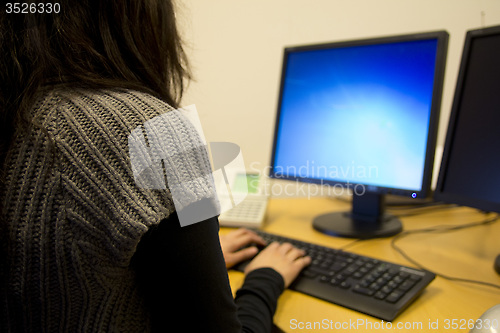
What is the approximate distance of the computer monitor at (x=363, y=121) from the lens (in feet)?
3.02

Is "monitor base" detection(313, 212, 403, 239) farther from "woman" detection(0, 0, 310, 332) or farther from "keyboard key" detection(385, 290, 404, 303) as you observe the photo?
"woman" detection(0, 0, 310, 332)

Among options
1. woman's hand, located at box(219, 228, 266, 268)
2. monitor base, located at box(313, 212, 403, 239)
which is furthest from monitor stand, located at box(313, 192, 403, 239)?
woman's hand, located at box(219, 228, 266, 268)

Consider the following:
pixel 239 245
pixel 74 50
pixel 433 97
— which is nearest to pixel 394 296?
pixel 239 245

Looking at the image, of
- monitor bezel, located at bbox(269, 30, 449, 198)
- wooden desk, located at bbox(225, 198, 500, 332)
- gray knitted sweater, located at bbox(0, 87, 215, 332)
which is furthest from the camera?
monitor bezel, located at bbox(269, 30, 449, 198)

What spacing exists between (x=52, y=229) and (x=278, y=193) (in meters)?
1.02

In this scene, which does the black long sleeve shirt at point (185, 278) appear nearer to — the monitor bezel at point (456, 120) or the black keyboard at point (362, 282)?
the black keyboard at point (362, 282)

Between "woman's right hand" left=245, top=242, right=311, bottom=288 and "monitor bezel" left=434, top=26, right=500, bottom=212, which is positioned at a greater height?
"monitor bezel" left=434, top=26, right=500, bottom=212

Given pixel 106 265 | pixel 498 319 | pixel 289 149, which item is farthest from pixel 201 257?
pixel 289 149

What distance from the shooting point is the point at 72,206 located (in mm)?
434

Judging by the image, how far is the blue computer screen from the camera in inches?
36.6

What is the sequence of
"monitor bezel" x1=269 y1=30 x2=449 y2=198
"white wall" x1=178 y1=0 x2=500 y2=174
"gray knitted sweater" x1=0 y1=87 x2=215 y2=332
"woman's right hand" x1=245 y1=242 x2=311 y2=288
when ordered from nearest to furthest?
"gray knitted sweater" x1=0 y1=87 x2=215 y2=332 < "woman's right hand" x1=245 y1=242 x2=311 y2=288 < "monitor bezel" x1=269 y1=30 x2=449 y2=198 < "white wall" x1=178 y1=0 x2=500 y2=174

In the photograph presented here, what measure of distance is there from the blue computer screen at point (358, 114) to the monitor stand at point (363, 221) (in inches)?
4.2

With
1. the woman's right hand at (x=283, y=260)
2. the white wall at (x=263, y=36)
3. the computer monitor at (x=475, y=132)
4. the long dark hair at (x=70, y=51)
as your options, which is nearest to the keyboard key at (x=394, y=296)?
the woman's right hand at (x=283, y=260)

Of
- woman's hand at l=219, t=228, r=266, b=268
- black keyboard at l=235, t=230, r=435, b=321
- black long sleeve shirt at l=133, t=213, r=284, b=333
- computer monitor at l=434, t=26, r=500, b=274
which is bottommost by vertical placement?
woman's hand at l=219, t=228, r=266, b=268
